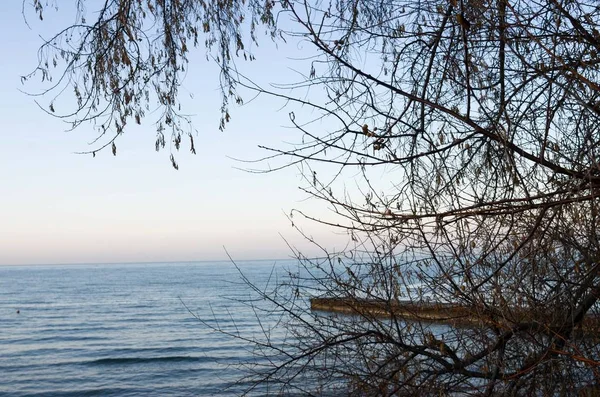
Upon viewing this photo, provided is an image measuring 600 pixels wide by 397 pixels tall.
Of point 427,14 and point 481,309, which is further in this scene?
point 427,14

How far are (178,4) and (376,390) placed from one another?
3248 mm

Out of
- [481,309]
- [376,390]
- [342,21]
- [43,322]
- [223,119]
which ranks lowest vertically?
[43,322]

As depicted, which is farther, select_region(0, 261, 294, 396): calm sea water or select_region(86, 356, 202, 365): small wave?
select_region(86, 356, 202, 365): small wave

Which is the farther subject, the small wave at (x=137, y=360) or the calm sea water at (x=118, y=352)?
the small wave at (x=137, y=360)

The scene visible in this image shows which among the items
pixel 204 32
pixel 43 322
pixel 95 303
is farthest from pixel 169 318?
pixel 204 32

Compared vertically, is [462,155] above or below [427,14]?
below

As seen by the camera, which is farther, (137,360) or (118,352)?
(118,352)

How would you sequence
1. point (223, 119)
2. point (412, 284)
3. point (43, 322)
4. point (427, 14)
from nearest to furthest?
point (412, 284) < point (427, 14) < point (223, 119) < point (43, 322)

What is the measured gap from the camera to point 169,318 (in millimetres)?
41938

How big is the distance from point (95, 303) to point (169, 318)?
1746 centimetres

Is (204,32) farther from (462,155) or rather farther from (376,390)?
(376,390)

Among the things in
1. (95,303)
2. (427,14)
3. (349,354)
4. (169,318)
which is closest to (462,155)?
(427,14)

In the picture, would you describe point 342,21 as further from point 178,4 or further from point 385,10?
point 178,4

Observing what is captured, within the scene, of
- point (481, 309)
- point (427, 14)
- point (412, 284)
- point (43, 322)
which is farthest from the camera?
point (43, 322)
